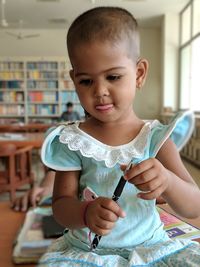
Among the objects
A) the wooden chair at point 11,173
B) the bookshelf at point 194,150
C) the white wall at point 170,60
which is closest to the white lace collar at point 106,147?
the wooden chair at point 11,173

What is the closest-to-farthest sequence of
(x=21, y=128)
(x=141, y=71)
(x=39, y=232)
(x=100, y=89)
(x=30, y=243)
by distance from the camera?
1. (x=100, y=89)
2. (x=141, y=71)
3. (x=30, y=243)
4. (x=39, y=232)
5. (x=21, y=128)

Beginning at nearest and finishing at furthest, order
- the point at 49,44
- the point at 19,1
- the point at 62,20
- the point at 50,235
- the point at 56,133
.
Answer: the point at 56,133
the point at 50,235
the point at 19,1
the point at 62,20
the point at 49,44

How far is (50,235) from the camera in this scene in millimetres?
973

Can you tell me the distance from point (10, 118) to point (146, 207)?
29.1 feet

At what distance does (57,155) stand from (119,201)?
0.56 ft

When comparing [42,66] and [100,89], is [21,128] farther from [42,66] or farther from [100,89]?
[100,89]

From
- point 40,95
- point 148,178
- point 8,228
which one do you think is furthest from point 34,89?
point 148,178

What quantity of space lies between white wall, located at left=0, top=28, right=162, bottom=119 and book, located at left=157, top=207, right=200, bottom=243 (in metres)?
7.79

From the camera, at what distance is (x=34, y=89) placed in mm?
8953

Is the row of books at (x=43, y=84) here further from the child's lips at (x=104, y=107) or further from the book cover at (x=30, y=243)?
the child's lips at (x=104, y=107)

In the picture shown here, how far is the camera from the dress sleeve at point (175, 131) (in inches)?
26.8

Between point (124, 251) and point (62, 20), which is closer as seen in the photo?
point (124, 251)

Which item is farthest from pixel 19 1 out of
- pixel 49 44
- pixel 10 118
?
pixel 10 118

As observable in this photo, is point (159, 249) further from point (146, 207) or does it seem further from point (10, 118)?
point (10, 118)
